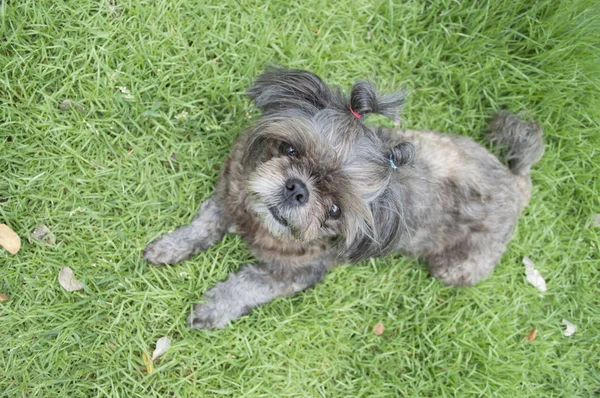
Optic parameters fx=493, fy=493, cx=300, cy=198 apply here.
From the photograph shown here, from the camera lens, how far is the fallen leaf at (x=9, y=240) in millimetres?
3631

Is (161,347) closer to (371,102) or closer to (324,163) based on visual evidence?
(324,163)

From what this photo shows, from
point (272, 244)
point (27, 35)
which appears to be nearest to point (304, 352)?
point (272, 244)

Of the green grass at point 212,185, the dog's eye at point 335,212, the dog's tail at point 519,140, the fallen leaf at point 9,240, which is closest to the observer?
the dog's eye at point 335,212

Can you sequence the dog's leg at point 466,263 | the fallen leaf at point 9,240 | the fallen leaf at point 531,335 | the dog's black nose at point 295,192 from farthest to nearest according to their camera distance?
the fallen leaf at point 531,335, the dog's leg at point 466,263, the fallen leaf at point 9,240, the dog's black nose at point 295,192

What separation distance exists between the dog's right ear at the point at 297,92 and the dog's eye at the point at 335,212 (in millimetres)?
577

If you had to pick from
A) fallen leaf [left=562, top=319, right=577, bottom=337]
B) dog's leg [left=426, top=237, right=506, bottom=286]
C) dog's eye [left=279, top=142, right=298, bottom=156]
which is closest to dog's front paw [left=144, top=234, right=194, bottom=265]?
dog's eye [left=279, top=142, right=298, bottom=156]

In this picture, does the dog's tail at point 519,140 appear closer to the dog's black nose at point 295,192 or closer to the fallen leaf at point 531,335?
the fallen leaf at point 531,335

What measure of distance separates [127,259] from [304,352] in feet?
5.31

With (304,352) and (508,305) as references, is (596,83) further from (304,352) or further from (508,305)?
(304,352)

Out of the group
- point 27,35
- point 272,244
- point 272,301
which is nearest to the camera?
point 272,244

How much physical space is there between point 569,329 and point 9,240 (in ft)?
15.7

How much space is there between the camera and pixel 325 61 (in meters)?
4.36

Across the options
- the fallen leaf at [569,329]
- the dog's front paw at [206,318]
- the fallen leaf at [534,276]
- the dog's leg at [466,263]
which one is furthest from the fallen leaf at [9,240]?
the fallen leaf at [569,329]

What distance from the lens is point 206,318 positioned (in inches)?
152
